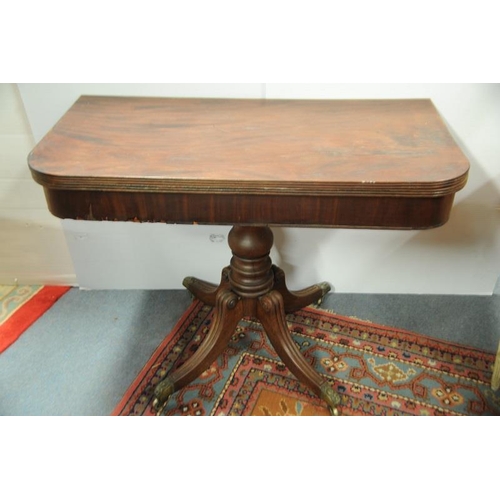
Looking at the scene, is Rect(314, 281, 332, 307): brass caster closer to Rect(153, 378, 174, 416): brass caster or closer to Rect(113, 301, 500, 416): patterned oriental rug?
Rect(113, 301, 500, 416): patterned oriental rug

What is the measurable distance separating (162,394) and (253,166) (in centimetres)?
71

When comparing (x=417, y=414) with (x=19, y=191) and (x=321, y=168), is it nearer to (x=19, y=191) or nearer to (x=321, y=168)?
(x=321, y=168)

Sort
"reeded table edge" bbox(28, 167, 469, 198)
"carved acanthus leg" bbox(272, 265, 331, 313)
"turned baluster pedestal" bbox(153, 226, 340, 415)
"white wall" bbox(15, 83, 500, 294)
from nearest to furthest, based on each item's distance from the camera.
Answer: "reeded table edge" bbox(28, 167, 469, 198) < "turned baluster pedestal" bbox(153, 226, 340, 415) < "white wall" bbox(15, 83, 500, 294) < "carved acanthus leg" bbox(272, 265, 331, 313)

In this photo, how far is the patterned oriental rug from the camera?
138 cm

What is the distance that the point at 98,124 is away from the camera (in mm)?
1164

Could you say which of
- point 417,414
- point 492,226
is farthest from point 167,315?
point 492,226

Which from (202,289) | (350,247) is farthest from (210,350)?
(350,247)

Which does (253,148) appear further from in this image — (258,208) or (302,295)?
(302,295)

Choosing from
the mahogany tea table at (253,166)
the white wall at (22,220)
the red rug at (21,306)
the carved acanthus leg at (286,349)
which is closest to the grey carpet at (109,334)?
the red rug at (21,306)

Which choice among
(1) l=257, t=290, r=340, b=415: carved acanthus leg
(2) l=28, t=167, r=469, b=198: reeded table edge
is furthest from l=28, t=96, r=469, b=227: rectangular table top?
(1) l=257, t=290, r=340, b=415: carved acanthus leg

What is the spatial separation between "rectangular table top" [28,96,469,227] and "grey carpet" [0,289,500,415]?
2.06ft

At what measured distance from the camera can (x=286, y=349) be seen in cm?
139

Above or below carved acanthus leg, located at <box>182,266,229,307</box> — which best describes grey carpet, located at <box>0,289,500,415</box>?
below

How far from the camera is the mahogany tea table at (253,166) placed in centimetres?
96
